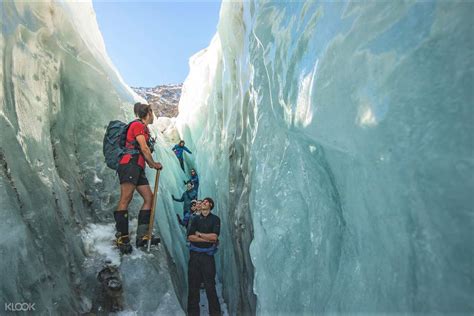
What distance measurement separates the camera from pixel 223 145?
7363 mm

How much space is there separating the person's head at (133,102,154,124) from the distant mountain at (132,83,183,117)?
1576 centimetres

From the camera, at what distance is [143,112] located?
197 inches

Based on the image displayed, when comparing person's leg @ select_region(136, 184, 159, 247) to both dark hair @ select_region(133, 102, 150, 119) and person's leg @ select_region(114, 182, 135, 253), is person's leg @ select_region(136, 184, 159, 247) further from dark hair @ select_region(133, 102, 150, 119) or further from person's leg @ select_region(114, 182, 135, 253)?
dark hair @ select_region(133, 102, 150, 119)

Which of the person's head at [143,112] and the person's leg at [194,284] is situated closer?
the person's leg at [194,284]

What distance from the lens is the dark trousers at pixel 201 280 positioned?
15.7ft

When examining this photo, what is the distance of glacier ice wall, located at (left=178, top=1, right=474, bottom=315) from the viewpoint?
81.4 inches

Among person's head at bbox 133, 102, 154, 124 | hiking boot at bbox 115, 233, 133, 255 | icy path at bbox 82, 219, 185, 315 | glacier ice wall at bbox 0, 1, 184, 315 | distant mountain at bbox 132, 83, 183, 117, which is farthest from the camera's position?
distant mountain at bbox 132, 83, 183, 117

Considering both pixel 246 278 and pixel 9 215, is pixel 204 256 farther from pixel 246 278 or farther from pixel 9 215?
pixel 9 215

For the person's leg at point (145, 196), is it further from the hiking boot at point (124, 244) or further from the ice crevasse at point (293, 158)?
the ice crevasse at point (293, 158)

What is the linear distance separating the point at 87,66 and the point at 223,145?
2.53 metres

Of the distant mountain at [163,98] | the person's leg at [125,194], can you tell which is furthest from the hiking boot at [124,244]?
the distant mountain at [163,98]

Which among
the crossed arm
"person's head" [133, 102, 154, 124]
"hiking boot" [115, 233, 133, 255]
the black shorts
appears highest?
"person's head" [133, 102, 154, 124]

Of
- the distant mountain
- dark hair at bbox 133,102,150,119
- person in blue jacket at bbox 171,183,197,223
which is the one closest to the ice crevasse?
person in blue jacket at bbox 171,183,197,223

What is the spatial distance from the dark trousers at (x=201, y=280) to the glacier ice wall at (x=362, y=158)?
550 mm
